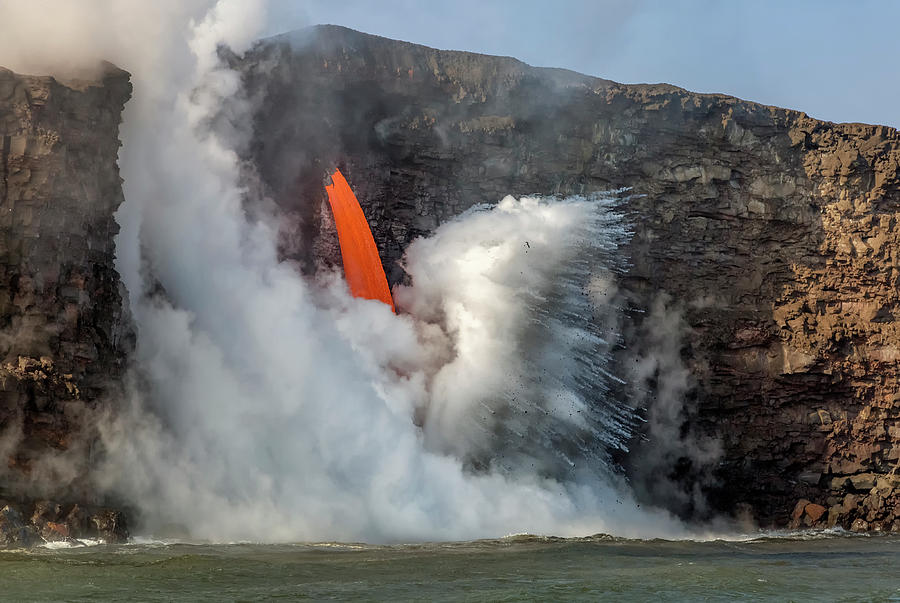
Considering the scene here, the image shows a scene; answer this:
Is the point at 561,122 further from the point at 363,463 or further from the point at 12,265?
the point at 12,265

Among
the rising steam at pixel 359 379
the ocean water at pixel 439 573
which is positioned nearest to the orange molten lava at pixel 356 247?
the rising steam at pixel 359 379

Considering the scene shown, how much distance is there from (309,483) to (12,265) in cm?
719

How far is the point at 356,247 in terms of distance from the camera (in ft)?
90.2

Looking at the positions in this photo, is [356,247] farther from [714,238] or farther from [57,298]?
[714,238]

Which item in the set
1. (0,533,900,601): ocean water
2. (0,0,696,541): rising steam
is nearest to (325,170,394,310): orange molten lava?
(0,0,696,541): rising steam

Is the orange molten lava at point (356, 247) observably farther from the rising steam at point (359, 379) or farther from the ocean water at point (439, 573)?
the ocean water at point (439, 573)

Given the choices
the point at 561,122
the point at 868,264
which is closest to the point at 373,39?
the point at 561,122

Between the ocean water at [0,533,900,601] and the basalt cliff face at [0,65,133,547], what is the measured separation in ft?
6.39

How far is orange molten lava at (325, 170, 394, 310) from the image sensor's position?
27.4 metres

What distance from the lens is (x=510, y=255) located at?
2673cm

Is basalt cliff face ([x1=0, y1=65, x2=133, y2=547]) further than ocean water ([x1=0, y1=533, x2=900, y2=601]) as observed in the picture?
Yes

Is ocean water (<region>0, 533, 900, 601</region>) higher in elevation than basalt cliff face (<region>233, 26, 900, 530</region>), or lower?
lower

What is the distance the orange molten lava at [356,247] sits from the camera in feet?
90.0

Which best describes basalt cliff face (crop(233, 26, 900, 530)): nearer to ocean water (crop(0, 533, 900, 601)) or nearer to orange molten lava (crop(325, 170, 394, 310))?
orange molten lava (crop(325, 170, 394, 310))
